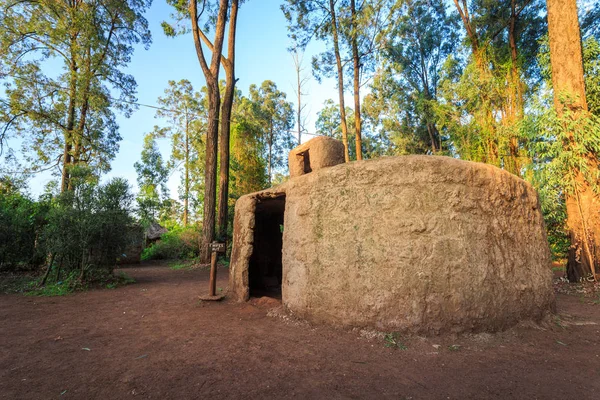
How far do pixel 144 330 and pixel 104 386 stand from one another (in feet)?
5.47

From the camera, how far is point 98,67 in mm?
12773

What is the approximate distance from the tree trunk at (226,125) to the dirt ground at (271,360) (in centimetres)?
748

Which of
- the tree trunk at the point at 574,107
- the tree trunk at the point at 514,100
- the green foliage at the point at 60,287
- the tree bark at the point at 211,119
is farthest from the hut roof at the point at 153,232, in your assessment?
the tree trunk at the point at 574,107

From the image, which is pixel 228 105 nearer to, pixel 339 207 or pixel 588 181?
pixel 339 207

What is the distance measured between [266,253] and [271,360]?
4.94 metres

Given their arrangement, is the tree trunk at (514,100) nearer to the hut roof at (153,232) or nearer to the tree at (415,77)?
the tree at (415,77)

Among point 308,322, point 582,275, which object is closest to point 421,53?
point 582,275

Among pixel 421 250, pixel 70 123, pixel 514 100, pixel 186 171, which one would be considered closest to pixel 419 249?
pixel 421 250

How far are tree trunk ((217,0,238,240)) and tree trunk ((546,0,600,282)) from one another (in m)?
10.8

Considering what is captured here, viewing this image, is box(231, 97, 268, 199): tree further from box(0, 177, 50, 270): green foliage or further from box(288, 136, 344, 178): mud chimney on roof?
box(288, 136, 344, 178): mud chimney on roof

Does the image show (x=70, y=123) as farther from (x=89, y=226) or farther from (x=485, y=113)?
(x=485, y=113)

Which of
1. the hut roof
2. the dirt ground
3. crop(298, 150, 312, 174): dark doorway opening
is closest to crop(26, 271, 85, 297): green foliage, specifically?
the dirt ground

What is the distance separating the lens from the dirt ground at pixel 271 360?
2.57 meters

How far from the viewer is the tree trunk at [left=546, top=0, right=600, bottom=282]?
680cm
